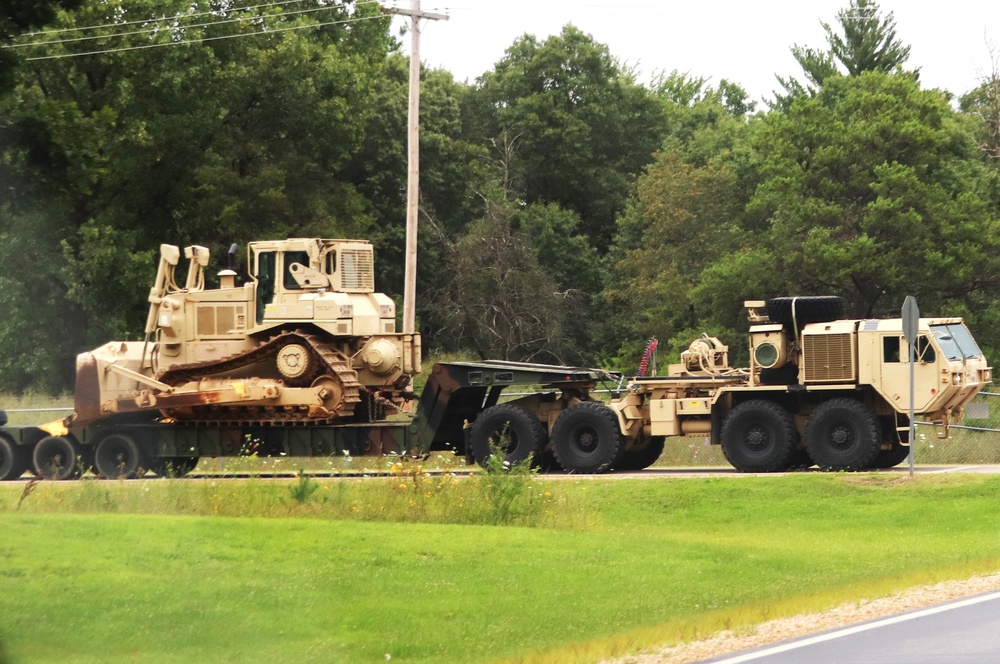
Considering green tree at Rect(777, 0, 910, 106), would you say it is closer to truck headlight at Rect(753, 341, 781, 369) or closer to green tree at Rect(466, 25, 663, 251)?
green tree at Rect(466, 25, 663, 251)

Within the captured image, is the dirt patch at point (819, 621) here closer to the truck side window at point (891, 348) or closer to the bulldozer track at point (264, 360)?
the truck side window at point (891, 348)

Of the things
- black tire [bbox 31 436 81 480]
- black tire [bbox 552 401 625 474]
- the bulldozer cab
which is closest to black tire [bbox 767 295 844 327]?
black tire [bbox 552 401 625 474]

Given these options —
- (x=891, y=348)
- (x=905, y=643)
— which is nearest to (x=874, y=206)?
(x=891, y=348)

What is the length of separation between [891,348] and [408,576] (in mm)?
12959

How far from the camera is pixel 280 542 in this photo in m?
15.0

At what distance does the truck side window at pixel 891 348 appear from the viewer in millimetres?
24812

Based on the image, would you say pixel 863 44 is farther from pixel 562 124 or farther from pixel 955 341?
pixel 955 341

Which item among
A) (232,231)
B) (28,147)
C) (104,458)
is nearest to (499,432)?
(104,458)

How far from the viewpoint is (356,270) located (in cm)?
2794

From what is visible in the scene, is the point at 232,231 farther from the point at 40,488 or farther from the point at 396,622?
the point at 396,622

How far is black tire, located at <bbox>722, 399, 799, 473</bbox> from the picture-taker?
82.9 ft

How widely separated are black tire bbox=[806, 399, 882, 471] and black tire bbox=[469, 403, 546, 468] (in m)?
4.44

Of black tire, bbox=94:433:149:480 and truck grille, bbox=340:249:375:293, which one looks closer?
truck grille, bbox=340:249:375:293

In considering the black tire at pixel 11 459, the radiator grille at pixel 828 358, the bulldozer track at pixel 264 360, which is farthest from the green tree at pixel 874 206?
the black tire at pixel 11 459
